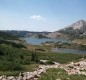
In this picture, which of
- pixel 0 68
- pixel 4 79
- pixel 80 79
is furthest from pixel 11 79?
pixel 0 68

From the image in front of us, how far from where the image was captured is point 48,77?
1133 inches

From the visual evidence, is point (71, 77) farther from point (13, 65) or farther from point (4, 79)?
point (13, 65)

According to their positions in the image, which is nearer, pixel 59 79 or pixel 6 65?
pixel 59 79

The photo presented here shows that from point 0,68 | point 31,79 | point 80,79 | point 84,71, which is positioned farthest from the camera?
point 0,68

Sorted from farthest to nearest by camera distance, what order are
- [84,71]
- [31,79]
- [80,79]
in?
[84,71] → [31,79] → [80,79]

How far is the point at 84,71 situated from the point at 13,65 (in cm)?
1475

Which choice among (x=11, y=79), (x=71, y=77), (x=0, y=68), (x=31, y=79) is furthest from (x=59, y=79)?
(x=0, y=68)

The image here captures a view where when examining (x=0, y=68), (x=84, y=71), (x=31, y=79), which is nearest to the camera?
(x=31, y=79)

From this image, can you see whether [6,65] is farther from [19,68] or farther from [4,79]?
[4,79]

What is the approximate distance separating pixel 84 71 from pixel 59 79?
252 inches

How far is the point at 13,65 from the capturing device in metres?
42.4

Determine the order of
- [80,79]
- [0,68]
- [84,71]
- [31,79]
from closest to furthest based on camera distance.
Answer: [80,79], [31,79], [84,71], [0,68]

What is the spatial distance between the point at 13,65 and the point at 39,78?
47.6 feet

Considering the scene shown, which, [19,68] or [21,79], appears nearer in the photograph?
[21,79]
